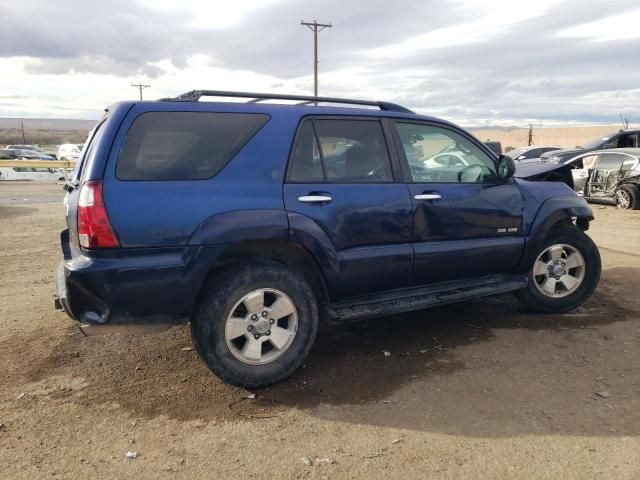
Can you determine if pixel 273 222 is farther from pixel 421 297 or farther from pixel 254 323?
pixel 421 297

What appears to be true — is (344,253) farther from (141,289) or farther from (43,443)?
(43,443)

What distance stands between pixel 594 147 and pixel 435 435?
16066 mm

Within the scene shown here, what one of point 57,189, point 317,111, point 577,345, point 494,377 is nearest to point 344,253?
point 317,111

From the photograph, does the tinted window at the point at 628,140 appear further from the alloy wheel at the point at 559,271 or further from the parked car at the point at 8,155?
the parked car at the point at 8,155

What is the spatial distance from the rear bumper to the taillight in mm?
86

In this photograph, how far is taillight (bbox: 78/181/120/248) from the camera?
312cm

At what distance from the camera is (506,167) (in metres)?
4.58

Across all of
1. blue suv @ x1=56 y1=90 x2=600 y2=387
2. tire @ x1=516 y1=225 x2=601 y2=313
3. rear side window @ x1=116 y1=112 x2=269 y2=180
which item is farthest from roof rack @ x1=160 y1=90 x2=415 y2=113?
tire @ x1=516 y1=225 x2=601 y2=313

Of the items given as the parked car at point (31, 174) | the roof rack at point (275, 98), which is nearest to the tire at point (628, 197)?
the roof rack at point (275, 98)

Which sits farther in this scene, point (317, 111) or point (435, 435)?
point (317, 111)

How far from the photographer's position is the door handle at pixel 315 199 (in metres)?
3.65

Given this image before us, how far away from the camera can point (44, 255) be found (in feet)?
25.5

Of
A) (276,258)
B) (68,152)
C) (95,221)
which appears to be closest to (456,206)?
(276,258)

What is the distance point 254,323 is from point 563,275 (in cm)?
309
